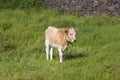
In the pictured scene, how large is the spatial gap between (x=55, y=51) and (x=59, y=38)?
206cm

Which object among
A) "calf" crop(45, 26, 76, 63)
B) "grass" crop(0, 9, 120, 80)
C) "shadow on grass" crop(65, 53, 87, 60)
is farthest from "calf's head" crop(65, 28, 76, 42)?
"shadow on grass" crop(65, 53, 87, 60)

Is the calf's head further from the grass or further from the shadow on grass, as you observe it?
the shadow on grass

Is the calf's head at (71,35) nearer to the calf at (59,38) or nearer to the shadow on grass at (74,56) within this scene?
the calf at (59,38)

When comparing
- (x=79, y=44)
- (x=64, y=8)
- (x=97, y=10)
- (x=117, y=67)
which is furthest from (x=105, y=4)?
(x=117, y=67)

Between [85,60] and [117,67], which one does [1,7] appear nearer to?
[85,60]

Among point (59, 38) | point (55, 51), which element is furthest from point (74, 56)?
point (55, 51)

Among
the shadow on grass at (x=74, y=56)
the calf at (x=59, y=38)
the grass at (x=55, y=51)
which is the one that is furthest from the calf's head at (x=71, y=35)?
the shadow on grass at (x=74, y=56)

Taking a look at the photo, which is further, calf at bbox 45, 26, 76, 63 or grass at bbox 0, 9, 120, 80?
calf at bbox 45, 26, 76, 63

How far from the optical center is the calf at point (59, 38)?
49.8 ft

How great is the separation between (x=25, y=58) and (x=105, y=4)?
346 inches

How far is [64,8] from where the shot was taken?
2392 cm

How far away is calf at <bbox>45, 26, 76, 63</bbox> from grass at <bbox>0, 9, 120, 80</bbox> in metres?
0.46

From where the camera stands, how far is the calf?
1518cm

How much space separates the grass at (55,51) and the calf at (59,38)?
0.46m
